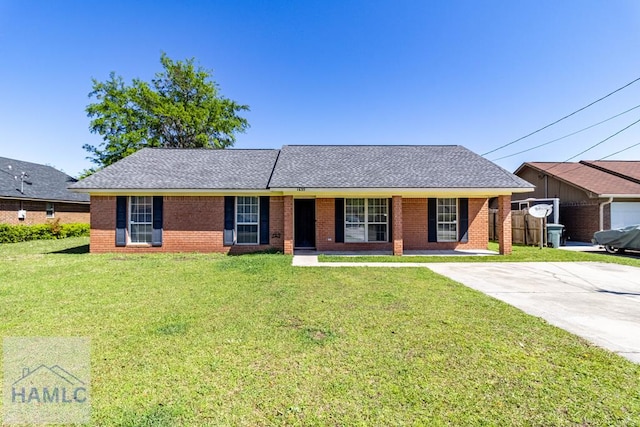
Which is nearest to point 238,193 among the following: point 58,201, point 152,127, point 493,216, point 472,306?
point 472,306

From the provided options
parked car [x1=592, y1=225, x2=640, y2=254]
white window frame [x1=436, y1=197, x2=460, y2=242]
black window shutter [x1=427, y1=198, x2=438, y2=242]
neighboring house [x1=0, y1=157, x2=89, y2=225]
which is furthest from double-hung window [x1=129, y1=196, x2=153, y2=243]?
parked car [x1=592, y1=225, x2=640, y2=254]

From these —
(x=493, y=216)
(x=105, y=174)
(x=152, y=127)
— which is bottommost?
(x=493, y=216)

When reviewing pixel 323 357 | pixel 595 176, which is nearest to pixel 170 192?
pixel 323 357

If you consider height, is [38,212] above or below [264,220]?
above

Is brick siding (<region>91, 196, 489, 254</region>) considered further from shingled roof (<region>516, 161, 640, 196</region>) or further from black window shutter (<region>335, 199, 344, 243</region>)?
shingled roof (<region>516, 161, 640, 196</region>)

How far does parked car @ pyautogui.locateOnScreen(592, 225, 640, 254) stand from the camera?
37.9 feet

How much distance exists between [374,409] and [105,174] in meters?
14.3

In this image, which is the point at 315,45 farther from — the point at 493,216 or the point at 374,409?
the point at 374,409

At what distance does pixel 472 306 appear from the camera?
5176mm

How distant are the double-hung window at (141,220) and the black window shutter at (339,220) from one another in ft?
25.8

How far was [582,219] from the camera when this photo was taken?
1664cm

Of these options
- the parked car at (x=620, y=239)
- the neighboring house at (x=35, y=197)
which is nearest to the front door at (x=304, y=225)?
the parked car at (x=620, y=239)

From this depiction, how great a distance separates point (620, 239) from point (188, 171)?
748 inches

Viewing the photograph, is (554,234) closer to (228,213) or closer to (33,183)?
(228,213)
